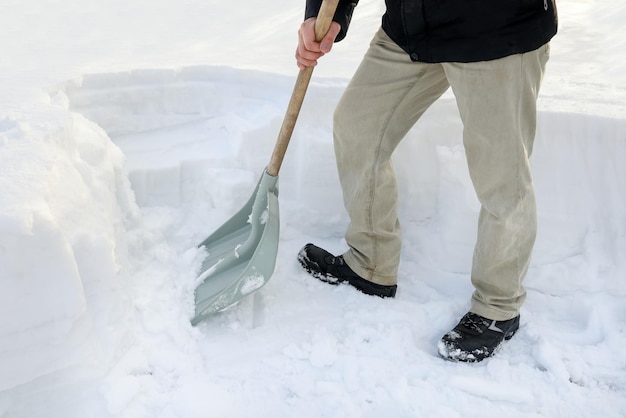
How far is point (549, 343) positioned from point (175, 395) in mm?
1107

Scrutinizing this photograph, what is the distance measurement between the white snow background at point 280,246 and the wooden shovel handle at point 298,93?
12.8 inches

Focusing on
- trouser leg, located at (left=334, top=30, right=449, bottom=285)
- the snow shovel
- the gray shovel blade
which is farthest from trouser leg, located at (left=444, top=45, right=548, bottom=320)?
the gray shovel blade

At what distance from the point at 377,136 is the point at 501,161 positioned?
0.39 m

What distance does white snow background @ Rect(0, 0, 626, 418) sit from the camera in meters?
1.55

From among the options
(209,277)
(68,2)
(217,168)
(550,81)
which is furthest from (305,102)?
(68,2)

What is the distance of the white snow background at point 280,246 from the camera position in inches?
61.0

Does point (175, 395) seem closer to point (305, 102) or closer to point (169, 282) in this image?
point (169, 282)

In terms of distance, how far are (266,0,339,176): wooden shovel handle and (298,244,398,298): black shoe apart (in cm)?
33

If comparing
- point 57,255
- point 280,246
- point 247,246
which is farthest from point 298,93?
point 57,255

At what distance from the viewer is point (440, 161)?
2.30 meters

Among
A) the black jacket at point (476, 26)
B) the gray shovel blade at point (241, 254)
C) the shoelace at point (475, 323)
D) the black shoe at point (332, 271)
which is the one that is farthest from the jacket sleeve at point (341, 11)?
the shoelace at point (475, 323)

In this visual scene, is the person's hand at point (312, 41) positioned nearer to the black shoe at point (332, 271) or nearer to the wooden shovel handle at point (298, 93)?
the wooden shovel handle at point (298, 93)

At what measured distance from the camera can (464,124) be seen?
166 cm

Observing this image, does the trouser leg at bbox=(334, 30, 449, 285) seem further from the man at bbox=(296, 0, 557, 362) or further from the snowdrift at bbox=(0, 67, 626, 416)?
the snowdrift at bbox=(0, 67, 626, 416)
